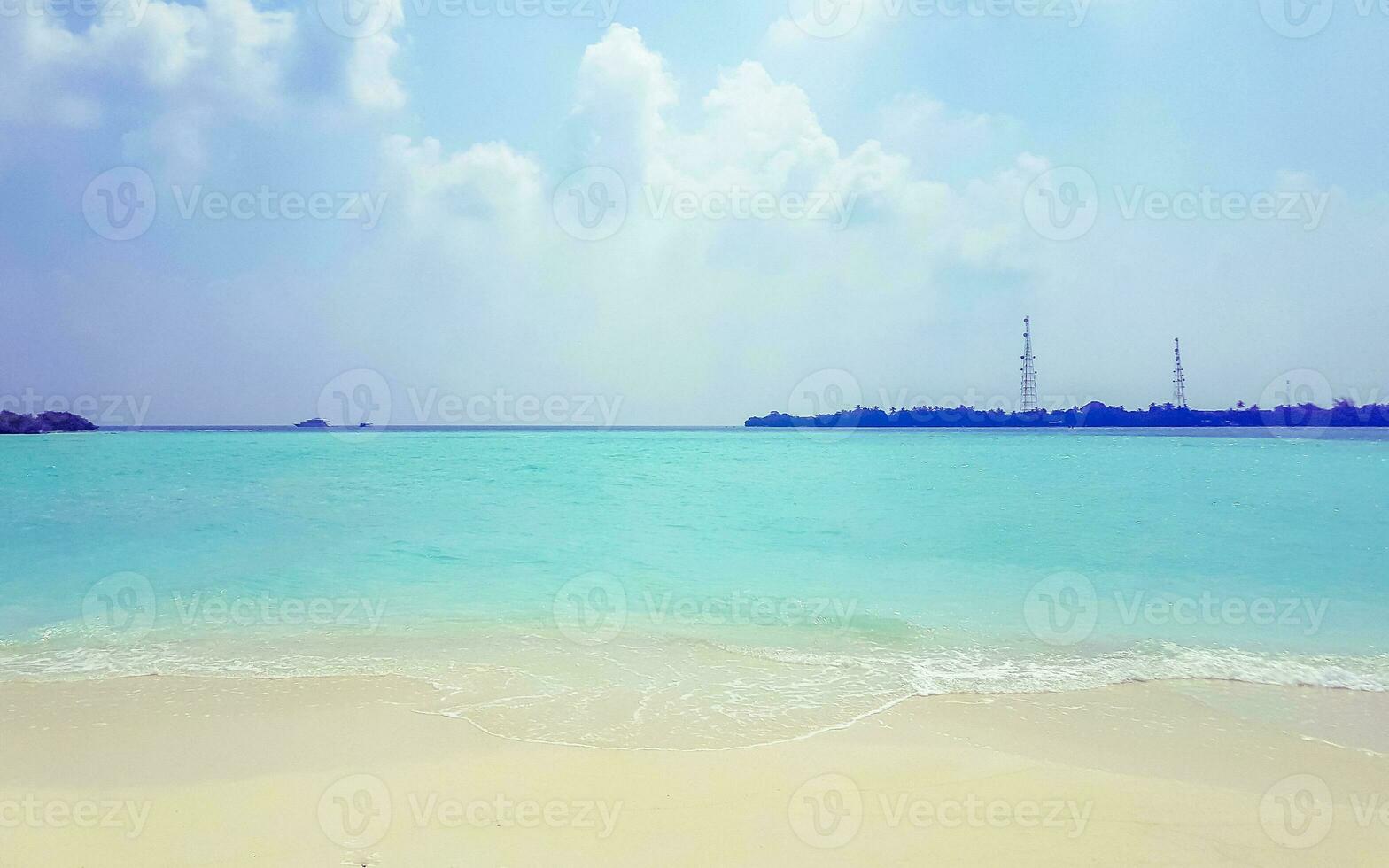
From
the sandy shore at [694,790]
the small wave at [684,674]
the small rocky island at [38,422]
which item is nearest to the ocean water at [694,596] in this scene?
the small wave at [684,674]

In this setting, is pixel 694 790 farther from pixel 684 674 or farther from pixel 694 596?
pixel 694 596

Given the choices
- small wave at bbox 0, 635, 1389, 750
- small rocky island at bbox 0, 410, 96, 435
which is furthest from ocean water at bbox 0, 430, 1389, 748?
small rocky island at bbox 0, 410, 96, 435

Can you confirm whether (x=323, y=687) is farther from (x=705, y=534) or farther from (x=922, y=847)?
(x=705, y=534)

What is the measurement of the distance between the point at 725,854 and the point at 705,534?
1053 centimetres

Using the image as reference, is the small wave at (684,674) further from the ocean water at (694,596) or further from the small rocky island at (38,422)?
the small rocky island at (38,422)

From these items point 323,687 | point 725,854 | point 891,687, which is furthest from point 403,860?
point 891,687

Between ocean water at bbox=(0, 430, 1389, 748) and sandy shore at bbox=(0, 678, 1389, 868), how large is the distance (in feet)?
1.77

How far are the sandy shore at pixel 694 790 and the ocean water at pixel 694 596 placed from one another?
538 millimetres

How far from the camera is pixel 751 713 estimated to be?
511 centimetres

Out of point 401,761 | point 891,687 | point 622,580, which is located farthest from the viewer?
point 622,580

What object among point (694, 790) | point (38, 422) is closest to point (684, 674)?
point (694, 790)

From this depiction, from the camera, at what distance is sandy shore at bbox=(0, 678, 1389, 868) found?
11.1 feet

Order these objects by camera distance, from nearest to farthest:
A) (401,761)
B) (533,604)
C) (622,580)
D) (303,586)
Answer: (401,761) → (533,604) → (303,586) → (622,580)

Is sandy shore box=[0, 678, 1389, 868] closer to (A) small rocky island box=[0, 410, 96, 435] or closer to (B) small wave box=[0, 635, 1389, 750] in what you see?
(B) small wave box=[0, 635, 1389, 750]
